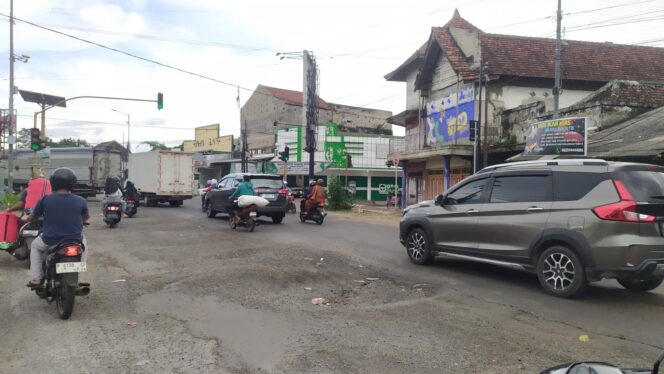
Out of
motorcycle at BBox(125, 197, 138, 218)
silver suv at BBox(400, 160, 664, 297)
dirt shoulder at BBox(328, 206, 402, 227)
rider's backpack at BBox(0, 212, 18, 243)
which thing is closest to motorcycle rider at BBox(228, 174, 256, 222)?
motorcycle at BBox(125, 197, 138, 218)

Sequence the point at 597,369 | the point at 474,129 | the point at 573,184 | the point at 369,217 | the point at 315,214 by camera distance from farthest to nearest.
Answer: the point at 369,217 → the point at 474,129 → the point at 315,214 → the point at 573,184 → the point at 597,369

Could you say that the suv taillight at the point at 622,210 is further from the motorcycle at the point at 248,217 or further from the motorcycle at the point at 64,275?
the motorcycle at the point at 248,217

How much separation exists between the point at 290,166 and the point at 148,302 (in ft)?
123

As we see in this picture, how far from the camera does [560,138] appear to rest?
52.6 ft

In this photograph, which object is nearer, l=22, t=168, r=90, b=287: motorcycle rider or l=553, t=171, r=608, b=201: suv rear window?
l=22, t=168, r=90, b=287: motorcycle rider

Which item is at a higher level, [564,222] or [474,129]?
[474,129]

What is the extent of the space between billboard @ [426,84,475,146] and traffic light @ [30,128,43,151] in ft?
63.6

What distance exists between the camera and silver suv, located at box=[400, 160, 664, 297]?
6094 mm

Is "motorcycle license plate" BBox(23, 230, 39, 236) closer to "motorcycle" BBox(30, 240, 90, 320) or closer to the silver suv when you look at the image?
"motorcycle" BBox(30, 240, 90, 320)

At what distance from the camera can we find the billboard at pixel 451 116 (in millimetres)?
23922

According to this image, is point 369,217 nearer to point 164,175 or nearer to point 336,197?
point 336,197

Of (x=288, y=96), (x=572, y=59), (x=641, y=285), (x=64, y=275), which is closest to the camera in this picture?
(x=64, y=275)

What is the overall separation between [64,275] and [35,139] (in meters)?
20.3

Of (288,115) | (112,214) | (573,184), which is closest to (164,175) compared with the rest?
(112,214)
